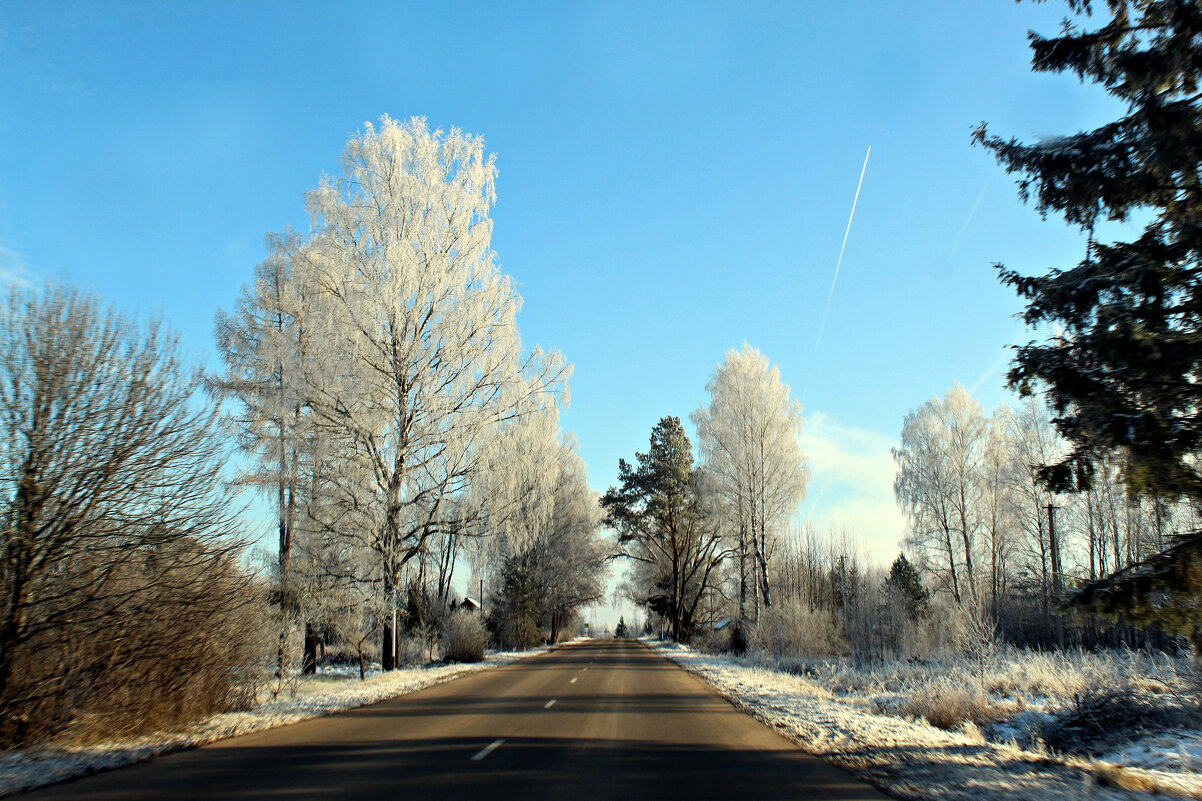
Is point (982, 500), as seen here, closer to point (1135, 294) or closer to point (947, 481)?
point (947, 481)

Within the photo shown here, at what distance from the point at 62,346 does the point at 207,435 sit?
7.09 feet

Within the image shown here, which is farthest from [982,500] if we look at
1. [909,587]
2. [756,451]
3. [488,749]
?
[488,749]

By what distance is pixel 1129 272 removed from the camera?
8.00 meters

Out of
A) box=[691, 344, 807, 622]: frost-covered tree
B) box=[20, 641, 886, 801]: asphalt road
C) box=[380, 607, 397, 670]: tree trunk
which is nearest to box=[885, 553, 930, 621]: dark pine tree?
box=[691, 344, 807, 622]: frost-covered tree

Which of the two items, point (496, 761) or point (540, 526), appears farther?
point (540, 526)

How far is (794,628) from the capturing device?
27.4m

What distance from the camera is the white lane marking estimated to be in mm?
8352

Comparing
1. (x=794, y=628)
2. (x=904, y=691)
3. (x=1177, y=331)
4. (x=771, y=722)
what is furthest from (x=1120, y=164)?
(x=794, y=628)

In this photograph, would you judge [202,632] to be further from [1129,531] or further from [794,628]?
[1129,531]

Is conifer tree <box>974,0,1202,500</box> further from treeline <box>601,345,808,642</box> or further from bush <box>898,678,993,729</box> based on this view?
treeline <box>601,345,808,642</box>

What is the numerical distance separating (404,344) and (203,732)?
1240 centimetres

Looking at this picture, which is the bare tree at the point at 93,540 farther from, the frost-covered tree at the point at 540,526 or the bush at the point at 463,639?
the bush at the point at 463,639

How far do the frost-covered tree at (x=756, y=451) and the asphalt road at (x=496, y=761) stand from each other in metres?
23.6

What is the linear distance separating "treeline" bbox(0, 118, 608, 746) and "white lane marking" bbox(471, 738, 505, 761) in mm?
4823
